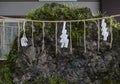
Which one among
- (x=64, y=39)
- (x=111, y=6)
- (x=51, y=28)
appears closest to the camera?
(x=64, y=39)

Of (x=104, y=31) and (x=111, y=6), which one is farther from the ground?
(x=111, y=6)

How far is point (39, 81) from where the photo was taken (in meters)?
4.21

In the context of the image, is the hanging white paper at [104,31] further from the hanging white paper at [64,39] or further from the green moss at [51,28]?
the hanging white paper at [64,39]

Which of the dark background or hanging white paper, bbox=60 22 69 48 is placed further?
the dark background

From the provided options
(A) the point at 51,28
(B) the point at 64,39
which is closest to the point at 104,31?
(B) the point at 64,39

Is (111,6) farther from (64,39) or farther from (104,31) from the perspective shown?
(64,39)

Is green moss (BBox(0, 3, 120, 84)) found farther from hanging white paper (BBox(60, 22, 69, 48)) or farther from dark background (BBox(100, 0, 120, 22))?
dark background (BBox(100, 0, 120, 22))

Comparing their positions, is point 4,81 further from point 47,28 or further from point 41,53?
point 47,28

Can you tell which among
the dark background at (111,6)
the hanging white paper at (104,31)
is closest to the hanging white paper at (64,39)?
the hanging white paper at (104,31)

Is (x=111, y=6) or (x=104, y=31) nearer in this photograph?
(x=104, y=31)

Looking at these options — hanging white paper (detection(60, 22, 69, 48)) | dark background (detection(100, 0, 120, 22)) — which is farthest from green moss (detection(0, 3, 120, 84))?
dark background (detection(100, 0, 120, 22))

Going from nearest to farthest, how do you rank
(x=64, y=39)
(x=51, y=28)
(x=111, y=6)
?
(x=64, y=39) < (x=51, y=28) < (x=111, y=6)

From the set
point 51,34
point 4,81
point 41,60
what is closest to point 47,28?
point 51,34

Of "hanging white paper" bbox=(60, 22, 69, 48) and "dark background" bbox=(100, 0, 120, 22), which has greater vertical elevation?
"dark background" bbox=(100, 0, 120, 22)
